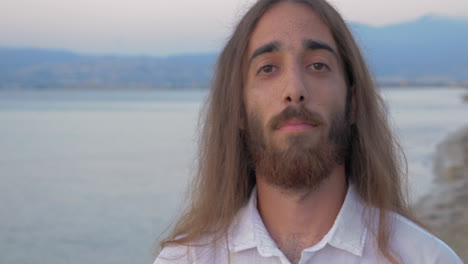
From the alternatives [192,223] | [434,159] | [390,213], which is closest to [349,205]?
[390,213]

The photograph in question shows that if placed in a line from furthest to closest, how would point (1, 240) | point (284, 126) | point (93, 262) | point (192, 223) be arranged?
point (1, 240), point (93, 262), point (192, 223), point (284, 126)

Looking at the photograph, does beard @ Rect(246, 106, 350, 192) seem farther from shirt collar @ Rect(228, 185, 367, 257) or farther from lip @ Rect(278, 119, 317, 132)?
shirt collar @ Rect(228, 185, 367, 257)

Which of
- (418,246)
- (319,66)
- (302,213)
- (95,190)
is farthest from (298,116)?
(95,190)

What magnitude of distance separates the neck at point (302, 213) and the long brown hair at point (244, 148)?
0.16 meters

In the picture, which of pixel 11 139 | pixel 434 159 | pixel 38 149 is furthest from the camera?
pixel 11 139

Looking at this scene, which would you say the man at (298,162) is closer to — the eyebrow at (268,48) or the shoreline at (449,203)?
the eyebrow at (268,48)

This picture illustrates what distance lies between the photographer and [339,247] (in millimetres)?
2246

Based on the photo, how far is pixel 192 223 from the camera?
8.41 ft

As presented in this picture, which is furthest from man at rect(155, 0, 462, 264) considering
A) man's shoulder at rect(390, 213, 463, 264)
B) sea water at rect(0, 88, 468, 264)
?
sea water at rect(0, 88, 468, 264)

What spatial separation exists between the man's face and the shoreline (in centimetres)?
409

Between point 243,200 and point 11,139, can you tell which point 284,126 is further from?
point 11,139

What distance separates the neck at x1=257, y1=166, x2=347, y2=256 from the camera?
236cm

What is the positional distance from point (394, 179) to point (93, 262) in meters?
11.0

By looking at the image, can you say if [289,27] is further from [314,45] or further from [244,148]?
[244,148]
